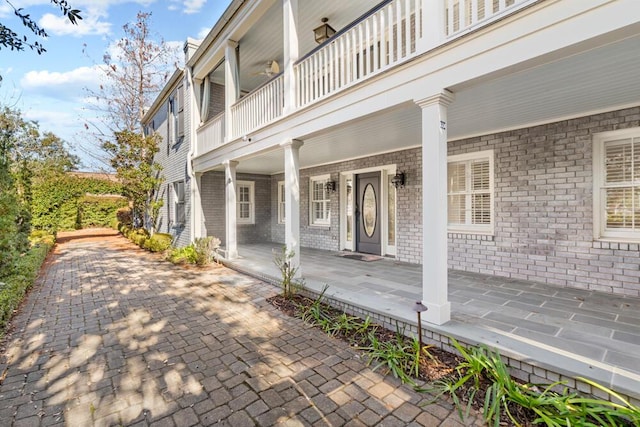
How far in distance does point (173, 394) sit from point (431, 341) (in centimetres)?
247

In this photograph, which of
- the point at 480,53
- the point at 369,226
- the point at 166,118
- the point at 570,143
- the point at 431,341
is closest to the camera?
the point at 480,53

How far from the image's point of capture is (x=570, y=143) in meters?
4.62

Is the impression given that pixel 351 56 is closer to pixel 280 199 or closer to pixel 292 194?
pixel 292 194

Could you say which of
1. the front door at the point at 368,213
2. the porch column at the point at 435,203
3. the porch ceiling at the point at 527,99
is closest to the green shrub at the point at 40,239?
the porch ceiling at the point at 527,99

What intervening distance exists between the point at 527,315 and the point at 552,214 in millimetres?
2233

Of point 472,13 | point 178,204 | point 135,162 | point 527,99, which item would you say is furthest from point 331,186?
point 135,162

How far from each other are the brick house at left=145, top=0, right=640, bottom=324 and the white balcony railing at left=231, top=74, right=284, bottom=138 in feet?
0.17

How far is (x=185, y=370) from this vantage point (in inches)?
114

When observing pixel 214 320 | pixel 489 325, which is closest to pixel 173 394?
pixel 214 320

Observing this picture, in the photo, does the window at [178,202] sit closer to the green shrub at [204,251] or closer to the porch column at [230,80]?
the green shrub at [204,251]

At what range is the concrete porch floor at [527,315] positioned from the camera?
2.38 metres

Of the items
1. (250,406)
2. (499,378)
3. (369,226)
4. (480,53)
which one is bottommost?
(250,406)

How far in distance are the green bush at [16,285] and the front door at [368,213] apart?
674 cm

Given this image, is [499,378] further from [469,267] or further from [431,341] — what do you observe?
[469,267]
